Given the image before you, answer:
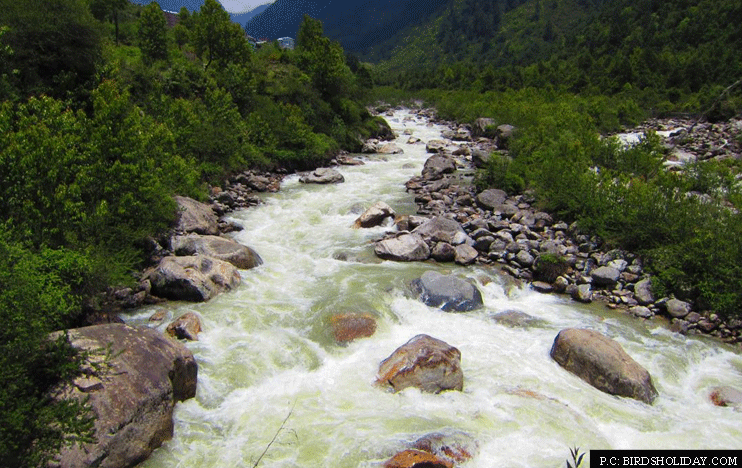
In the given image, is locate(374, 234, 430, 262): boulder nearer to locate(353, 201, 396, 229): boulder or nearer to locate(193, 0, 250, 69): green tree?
locate(353, 201, 396, 229): boulder

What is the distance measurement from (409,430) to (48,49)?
22.6 metres

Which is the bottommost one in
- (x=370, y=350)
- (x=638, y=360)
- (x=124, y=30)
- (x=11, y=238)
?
(x=638, y=360)

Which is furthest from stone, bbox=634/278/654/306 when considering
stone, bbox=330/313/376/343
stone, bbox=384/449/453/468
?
stone, bbox=384/449/453/468

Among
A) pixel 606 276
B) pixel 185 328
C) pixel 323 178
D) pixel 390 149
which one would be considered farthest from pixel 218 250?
pixel 390 149

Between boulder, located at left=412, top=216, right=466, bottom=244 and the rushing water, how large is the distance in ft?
7.41

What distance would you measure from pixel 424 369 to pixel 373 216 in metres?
11.2

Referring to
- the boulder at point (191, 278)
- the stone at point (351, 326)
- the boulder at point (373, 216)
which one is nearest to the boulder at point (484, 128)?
the boulder at point (373, 216)

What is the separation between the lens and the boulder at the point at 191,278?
12.6 metres

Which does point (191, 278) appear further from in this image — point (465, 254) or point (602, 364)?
point (602, 364)

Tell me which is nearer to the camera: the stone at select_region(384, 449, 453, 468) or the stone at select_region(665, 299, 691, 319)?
the stone at select_region(384, 449, 453, 468)

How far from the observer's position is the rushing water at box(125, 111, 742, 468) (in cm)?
797

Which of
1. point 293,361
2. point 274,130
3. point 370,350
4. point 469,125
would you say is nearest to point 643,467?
point 370,350

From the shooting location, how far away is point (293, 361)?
34.1 ft

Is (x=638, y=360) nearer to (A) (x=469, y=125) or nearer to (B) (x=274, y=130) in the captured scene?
(B) (x=274, y=130)
